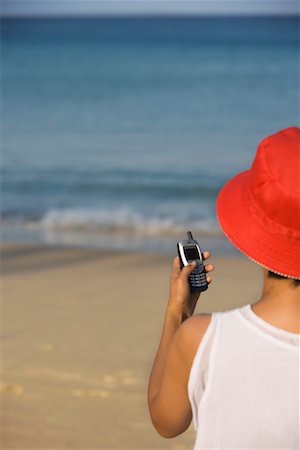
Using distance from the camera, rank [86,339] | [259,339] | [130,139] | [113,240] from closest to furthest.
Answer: [259,339]
[86,339]
[113,240]
[130,139]

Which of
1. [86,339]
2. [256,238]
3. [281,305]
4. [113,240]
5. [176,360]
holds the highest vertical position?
[256,238]

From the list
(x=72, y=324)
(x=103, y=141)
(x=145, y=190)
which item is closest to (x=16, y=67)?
(x=103, y=141)

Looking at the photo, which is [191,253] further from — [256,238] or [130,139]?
[130,139]

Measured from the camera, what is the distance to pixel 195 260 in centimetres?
233

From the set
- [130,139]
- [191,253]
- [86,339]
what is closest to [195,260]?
[191,253]

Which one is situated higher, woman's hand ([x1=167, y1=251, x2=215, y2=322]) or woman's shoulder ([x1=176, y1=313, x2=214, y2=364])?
woman's shoulder ([x1=176, y1=313, x2=214, y2=364])

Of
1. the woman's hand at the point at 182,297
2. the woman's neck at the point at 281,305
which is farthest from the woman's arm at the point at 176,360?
the woman's neck at the point at 281,305

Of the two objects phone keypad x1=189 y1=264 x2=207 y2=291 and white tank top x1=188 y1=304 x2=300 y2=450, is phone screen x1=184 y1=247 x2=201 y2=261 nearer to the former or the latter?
phone keypad x1=189 y1=264 x2=207 y2=291

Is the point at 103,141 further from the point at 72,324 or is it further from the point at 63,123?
the point at 72,324

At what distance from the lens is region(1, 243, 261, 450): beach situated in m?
4.97

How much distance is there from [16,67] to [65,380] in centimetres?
3870

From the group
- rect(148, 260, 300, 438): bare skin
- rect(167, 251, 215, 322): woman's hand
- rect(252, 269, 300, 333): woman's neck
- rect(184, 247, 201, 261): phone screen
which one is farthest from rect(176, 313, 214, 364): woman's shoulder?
rect(184, 247, 201, 261): phone screen

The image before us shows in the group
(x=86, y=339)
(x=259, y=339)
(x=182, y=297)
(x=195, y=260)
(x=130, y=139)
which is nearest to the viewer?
(x=259, y=339)

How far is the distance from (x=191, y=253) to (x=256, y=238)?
42cm
